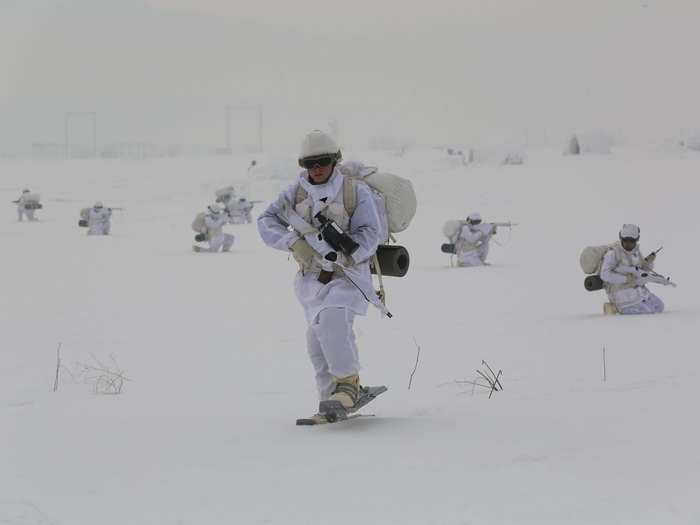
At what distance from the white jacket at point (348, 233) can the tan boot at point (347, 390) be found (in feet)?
1.15

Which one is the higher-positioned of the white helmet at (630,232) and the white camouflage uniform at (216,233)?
the white camouflage uniform at (216,233)

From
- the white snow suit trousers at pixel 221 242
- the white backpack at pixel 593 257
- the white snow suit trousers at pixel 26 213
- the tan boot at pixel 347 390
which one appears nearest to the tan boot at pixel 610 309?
the white backpack at pixel 593 257

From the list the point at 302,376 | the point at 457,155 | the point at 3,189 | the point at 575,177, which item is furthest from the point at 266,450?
the point at 457,155

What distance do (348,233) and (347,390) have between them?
0.82 m

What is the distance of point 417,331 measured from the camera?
13242 millimetres

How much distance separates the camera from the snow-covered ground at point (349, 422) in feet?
16.0

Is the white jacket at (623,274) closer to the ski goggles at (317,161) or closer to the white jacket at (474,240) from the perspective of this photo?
the ski goggles at (317,161)

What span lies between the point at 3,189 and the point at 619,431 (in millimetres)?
48390

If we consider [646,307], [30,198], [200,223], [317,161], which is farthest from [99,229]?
[317,161]

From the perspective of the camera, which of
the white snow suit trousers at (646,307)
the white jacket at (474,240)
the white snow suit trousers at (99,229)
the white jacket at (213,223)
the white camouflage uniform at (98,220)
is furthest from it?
the white snow suit trousers at (99,229)

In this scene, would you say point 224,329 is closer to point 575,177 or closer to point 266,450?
point 266,450

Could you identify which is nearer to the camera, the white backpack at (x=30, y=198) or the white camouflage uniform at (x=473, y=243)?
the white camouflage uniform at (x=473, y=243)

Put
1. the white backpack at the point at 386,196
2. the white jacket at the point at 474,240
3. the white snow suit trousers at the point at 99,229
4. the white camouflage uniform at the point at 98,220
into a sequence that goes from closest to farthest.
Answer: the white backpack at the point at 386,196, the white jacket at the point at 474,240, the white camouflage uniform at the point at 98,220, the white snow suit trousers at the point at 99,229

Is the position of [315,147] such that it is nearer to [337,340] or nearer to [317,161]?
[317,161]
